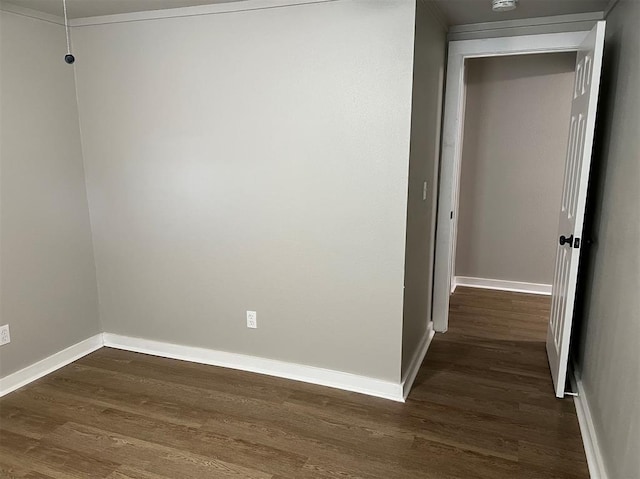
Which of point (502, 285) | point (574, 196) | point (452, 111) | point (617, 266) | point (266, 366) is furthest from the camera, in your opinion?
point (502, 285)

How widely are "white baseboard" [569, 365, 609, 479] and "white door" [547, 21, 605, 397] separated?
11cm

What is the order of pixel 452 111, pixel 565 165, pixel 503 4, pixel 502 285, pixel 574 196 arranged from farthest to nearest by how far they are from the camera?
pixel 502 285, pixel 452 111, pixel 565 165, pixel 574 196, pixel 503 4

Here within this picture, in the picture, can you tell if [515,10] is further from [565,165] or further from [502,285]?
[502,285]

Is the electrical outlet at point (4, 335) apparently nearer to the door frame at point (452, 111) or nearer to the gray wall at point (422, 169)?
the gray wall at point (422, 169)

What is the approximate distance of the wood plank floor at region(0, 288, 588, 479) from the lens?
87.3 inches

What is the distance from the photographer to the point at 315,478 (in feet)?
7.02

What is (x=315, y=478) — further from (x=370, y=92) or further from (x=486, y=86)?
(x=486, y=86)

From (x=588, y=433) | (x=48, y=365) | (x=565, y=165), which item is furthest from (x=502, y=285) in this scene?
(x=48, y=365)

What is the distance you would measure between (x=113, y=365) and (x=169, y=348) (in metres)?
0.37

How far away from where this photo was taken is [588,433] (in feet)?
7.63

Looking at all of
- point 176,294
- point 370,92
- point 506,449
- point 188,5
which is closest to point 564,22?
point 370,92

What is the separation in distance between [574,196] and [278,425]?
205cm

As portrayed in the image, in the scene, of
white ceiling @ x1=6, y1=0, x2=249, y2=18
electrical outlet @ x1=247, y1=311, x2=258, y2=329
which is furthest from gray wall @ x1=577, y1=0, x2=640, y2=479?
white ceiling @ x1=6, y1=0, x2=249, y2=18

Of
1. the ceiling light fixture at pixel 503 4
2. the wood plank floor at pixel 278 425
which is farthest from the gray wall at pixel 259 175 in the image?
the ceiling light fixture at pixel 503 4
